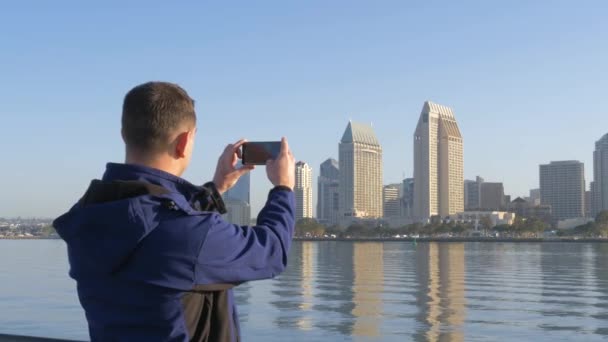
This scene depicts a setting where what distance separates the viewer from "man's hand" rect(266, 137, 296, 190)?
227 cm

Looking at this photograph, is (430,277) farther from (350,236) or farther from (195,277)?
(350,236)

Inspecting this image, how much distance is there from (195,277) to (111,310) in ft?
0.86

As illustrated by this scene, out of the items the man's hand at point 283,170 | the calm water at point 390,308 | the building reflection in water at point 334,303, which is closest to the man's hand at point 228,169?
the man's hand at point 283,170

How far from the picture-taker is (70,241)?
6.90ft

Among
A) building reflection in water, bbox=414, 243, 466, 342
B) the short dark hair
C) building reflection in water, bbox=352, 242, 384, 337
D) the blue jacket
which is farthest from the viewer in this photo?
building reflection in water, bbox=352, 242, 384, 337

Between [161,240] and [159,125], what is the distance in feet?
1.09

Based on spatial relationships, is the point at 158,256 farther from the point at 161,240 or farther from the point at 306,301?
the point at 306,301

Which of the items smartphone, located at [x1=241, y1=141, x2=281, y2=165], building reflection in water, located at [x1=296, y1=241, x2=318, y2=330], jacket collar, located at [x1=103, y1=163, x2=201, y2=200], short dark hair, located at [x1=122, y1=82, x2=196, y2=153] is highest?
short dark hair, located at [x1=122, y1=82, x2=196, y2=153]

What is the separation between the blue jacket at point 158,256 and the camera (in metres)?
1.96

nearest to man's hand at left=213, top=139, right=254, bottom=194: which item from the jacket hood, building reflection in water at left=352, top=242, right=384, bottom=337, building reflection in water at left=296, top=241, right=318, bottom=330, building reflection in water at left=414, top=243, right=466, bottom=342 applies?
the jacket hood

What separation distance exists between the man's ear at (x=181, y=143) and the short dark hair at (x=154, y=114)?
27 mm

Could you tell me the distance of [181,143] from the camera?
216 centimetres

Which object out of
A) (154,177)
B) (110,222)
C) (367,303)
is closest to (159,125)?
(154,177)

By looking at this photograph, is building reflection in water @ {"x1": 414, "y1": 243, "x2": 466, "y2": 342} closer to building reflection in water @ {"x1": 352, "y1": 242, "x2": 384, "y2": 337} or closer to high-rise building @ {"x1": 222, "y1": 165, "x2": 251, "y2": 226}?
building reflection in water @ {"x1": 352, "y1": 242, "x2": 384, "y2": 337}
